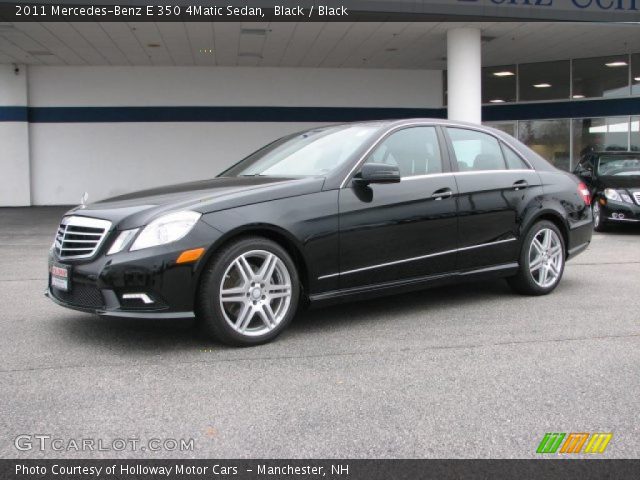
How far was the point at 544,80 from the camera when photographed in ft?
68.0

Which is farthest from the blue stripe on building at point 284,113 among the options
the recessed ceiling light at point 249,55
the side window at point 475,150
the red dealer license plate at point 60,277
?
the red dealer license plate at point 60,277

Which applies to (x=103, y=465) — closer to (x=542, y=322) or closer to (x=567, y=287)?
(x=542, y=322)

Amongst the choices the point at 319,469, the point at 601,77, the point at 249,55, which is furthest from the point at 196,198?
the point at 601,77

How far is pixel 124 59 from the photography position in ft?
61.0

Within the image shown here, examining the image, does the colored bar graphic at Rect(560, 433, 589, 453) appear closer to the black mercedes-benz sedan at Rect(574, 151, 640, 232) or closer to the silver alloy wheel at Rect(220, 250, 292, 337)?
the silver alloy wheel at Rect(220, 250, 292, 337)

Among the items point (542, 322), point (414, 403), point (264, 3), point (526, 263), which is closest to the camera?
point (414, 403)

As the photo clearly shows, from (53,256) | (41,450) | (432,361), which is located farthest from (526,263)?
(41,450)

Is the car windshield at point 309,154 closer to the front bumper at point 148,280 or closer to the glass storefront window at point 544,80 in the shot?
the front bumper at point 148,280

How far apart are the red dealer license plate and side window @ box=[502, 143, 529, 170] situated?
3819 mm

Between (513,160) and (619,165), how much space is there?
24.6ft

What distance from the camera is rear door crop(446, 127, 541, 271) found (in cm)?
545

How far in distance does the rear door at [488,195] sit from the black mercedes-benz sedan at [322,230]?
0.01 metres

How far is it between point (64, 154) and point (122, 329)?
1644 cm

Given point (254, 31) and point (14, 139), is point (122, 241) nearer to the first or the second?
point (254, 31)
